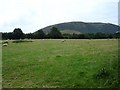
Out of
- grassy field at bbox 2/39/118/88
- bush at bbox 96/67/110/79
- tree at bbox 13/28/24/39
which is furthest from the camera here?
tree at bbox 13/28/24/39

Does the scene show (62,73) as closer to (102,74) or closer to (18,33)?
(102,74)

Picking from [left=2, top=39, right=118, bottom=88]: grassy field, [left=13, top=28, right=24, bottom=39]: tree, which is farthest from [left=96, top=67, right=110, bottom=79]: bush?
[left=13, top=28, right=24, bottom=39]: tree

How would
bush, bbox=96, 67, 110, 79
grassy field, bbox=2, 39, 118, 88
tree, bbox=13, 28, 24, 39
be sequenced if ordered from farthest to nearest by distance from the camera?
tree, bbox=13, 28, 24, 39 < bush, bbox=96, 67, 110, 79 < grassy field, bbox=2, 39, 118, 88

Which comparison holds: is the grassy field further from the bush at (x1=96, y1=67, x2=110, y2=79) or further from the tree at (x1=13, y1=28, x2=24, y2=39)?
the tree at (x1=13, y1=28, x2=24, y2=39)

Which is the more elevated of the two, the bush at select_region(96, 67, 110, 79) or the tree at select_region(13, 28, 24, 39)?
the tree at select_region(13, 28, 24, 39)

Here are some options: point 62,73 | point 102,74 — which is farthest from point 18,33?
point 102,74

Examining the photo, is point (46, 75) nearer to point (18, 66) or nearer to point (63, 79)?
point (63, 79)

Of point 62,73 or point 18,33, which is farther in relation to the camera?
point 18,33

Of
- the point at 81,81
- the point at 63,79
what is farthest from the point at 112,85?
the point at 63,79

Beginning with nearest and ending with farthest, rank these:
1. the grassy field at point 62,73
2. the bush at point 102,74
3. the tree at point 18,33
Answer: the grassy field at point 62,73
the bush at point 102,74
the tree at point 18,33

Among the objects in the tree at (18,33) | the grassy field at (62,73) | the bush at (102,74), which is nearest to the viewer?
the grassy field at (62,73)

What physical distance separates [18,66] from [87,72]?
7237mm

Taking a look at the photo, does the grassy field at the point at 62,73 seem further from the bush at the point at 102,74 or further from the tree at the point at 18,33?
the tree at the point at 18,33

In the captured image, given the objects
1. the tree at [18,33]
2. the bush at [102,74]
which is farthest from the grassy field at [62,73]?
the tree at [18,33]
